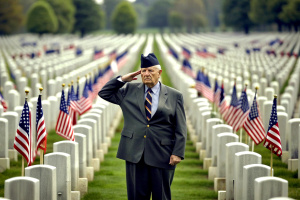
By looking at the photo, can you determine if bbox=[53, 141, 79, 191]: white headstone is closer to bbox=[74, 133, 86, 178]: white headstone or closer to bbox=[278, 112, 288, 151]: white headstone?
bbox=[74, 133, 86, 178]: white headstone

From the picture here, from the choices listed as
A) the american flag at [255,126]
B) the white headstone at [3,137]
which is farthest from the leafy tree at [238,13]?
the white headstone at [3,137]

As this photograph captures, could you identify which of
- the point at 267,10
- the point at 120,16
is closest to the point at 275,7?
the point at 267,10

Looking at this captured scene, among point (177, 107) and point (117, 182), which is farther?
point (117, 182)

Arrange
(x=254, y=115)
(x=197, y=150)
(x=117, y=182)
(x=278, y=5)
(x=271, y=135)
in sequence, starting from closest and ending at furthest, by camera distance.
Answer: (x=271, y=135), (x=117, y=182), (x=254, y=115), (x=197, y=150), (x=278, y=5)

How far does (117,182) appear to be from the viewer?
405 inches

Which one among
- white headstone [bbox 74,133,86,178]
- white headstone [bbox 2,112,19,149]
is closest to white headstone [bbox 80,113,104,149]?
white headstone [bbox 2,112,19,149]

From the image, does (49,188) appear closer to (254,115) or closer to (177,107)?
(177,107)

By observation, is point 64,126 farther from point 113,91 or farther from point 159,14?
point 159,14

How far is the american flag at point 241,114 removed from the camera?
41.4 ft

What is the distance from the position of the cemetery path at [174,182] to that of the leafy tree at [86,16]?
90.4 meters

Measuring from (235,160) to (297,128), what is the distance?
3.29 metres

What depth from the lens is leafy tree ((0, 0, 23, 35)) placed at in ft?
270

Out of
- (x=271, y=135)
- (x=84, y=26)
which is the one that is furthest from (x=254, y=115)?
(x=84, y=26)

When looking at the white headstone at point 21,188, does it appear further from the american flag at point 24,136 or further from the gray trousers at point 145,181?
the american flag at point 24,136
